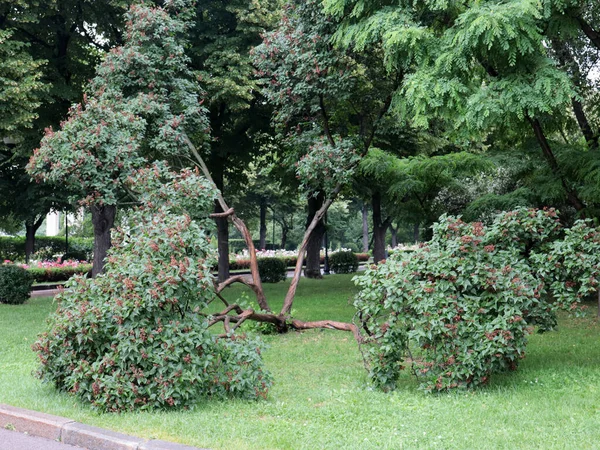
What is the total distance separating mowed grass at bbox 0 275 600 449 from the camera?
4941 millimetres

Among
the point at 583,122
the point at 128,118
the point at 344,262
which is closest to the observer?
the point at 128,118

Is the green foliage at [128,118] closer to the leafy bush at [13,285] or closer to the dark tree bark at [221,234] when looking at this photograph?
the dark tree bark at [221,234]

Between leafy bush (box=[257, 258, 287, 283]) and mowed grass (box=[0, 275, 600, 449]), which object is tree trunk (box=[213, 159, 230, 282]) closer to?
leafy bush (box=[257, 258, 287, 283])

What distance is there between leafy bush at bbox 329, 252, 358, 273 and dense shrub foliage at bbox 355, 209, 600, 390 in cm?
2424

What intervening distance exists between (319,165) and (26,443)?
795cm

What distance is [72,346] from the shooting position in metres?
6.45

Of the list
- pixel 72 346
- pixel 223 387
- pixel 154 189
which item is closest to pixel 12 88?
pixel 154 189

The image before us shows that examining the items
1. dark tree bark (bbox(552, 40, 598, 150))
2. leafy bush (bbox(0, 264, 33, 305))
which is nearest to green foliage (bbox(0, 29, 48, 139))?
leafy bush (bbox(0, 264, 33, 305))

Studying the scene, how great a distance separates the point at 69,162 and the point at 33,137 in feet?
24.1

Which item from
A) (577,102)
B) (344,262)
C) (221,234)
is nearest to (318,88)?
(577,102)

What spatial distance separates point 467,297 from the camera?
6879 millimetres

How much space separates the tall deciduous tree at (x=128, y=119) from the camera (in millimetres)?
10523

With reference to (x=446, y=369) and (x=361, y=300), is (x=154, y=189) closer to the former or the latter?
(x=361, y=300)

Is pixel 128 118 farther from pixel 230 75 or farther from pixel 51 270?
pixel 51 270
